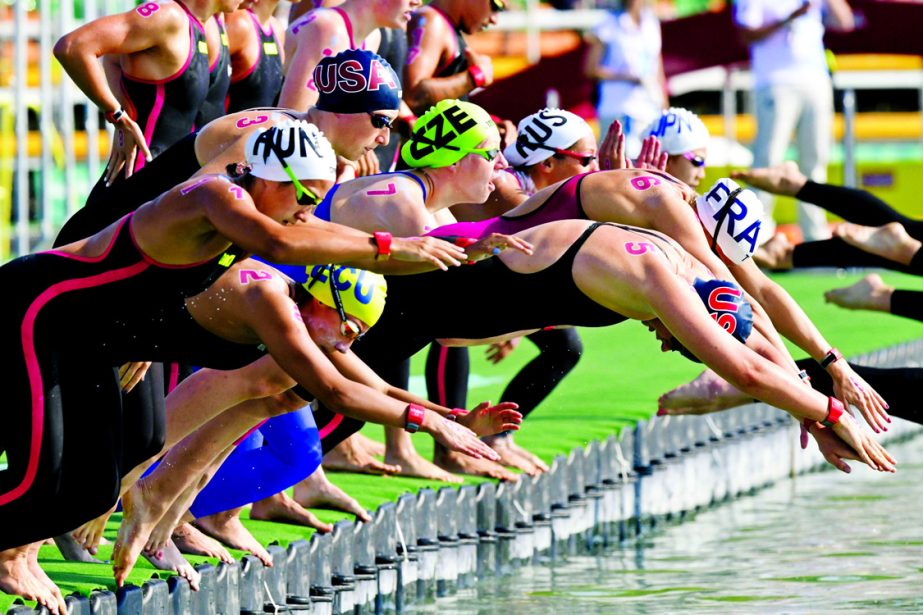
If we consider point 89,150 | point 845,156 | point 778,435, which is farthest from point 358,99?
point 845,156

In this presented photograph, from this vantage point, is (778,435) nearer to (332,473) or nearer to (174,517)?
(332,473)

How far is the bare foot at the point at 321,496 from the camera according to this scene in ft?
22.2

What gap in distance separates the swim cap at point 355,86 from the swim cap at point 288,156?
113 cm

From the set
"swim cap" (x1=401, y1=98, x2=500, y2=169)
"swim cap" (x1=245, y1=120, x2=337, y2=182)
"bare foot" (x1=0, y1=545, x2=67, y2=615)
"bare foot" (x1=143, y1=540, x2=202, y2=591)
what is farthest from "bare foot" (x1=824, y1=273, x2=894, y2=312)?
"bare foot" (x1=0, y1=545, x2=67, y2=615)

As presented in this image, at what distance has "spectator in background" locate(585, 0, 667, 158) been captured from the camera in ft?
49.4

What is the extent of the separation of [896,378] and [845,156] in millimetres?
10983

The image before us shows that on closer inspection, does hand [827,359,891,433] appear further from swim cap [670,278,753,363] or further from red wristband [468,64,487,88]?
red wristband [468,64,487,88]

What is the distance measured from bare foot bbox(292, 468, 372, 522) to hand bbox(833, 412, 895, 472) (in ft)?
5.92

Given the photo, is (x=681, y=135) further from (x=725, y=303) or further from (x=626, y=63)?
(x=626, y=63)

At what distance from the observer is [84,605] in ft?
16.8

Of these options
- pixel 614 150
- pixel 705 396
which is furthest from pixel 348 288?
pixel 705 396

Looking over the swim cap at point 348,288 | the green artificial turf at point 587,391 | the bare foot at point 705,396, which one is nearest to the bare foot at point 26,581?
the green artificial turf at point 587,391

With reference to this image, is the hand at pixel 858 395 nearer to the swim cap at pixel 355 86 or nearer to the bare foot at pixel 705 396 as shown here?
the bare foot at pixel 705 396

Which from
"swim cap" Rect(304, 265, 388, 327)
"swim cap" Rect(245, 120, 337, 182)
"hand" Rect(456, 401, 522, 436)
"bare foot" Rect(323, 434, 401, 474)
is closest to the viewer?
"swim cap" Rect(245, 120, 337, 182)
